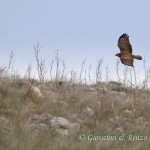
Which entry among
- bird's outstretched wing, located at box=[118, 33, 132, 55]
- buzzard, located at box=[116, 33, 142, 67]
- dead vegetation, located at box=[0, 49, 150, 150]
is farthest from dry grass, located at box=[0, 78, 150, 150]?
bird's outstretched wing, located at box=[118, 33, 132, 55]

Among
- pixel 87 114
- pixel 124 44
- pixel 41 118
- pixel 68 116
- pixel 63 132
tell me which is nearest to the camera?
pixel 63 132

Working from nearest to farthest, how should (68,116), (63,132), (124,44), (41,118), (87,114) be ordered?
(63,132), (124,44), (41,118), (68,116), (87,114)

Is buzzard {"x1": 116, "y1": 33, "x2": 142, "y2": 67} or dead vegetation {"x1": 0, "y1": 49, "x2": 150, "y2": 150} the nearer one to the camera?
dead vegetation {"x1": 0, "y1": 49, "x2": 150, "y2": 150}

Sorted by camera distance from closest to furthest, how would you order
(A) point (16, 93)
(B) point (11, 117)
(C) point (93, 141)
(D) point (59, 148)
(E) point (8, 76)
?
(D) point (59, 148) → (C) point (93, 141) → (B) point (11, 117) → (A) point (16, 93) → (E) point (8, 76)

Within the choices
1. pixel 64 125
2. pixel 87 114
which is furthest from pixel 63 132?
pixel 87 114

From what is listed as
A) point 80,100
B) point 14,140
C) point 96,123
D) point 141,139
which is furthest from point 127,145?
point 80,100

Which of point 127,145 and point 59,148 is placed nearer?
point 59,148

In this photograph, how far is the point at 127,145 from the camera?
18.3 ft

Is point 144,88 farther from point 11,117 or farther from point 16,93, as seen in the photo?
point 11,117

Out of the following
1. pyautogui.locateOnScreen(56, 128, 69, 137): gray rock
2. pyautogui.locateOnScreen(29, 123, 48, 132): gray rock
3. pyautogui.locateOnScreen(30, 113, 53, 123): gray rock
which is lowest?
pyautogui.locateOnScreen(56, 128, 69, 137): gray rock

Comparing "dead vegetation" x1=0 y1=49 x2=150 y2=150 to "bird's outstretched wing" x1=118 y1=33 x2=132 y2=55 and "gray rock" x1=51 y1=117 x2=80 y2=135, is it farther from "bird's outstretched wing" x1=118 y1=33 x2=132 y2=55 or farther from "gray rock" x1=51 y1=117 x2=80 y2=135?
"bird's outstretched wing" x1=118 y1=33 x2=132 y2=55

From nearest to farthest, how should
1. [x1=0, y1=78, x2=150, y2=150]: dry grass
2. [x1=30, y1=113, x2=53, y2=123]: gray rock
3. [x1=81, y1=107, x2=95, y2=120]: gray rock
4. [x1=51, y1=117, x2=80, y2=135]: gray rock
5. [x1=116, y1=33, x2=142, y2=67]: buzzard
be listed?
1. [x1=0, y1=78, x2=150, y2=150]: dry grass
2. [x1=51, y1=117, x2=80, y2=135]: gray rock
3. [x1=116, y1=33, x2=142, y2=67]: buzzard
4. [x1=30, y1=113, x2=53, y2=123]: gray rock
5. [x1=81, y1=107, x2=95, y2=120]: gray rock

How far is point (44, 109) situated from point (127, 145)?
1.86 meters

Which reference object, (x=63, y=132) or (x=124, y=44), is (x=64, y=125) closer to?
(x=63, y=132)
